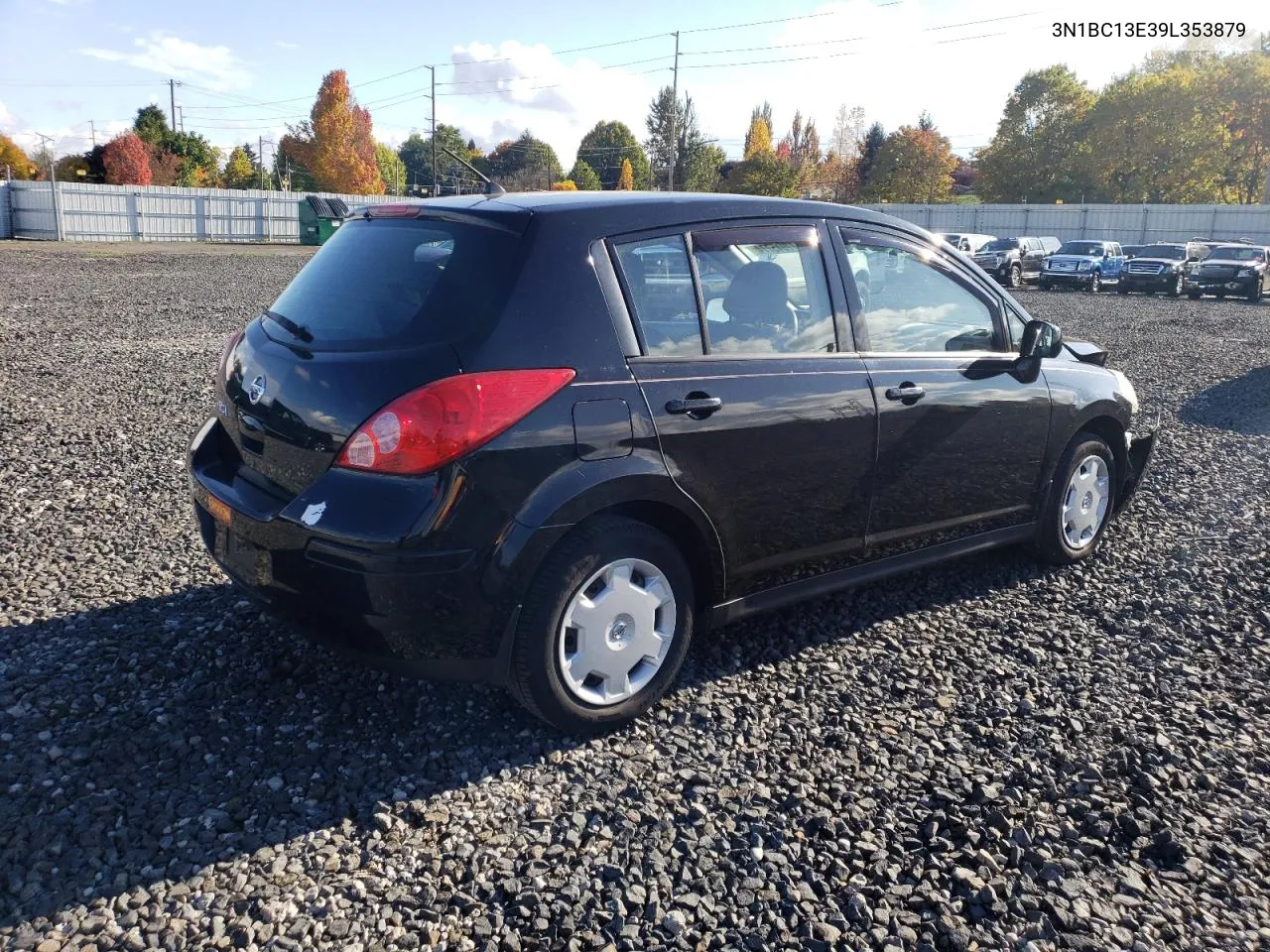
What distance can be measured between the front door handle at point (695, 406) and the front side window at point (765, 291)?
215mm

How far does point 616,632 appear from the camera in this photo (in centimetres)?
344

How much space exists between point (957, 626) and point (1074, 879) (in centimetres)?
175

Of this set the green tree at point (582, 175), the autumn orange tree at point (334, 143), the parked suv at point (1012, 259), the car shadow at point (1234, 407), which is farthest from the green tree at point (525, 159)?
the car shadow at point (1234, 407)

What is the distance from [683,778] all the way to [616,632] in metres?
0.52

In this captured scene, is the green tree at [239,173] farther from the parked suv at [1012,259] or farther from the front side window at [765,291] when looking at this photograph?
the front side window at [765,291]

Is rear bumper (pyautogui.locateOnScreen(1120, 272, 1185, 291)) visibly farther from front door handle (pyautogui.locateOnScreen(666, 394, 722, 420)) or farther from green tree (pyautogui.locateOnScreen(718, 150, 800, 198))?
green tree (pyautogui.locateOnScreen(718, 150, 800, 198))

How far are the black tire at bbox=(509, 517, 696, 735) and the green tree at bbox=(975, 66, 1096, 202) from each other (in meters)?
68.3

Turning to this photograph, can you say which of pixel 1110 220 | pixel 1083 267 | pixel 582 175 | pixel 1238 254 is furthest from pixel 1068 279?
pixel 582 175

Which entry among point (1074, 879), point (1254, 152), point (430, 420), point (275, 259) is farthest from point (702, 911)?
point (1254, 152)

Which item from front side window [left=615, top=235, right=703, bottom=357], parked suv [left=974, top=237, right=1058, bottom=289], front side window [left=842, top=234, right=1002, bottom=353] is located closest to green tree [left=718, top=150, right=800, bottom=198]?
parked suv [left=974, top=237, right=1058, bottom=289]

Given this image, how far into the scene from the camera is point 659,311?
3.51 metres

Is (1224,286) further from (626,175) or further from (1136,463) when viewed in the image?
(626,175)

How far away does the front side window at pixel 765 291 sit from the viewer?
370cm

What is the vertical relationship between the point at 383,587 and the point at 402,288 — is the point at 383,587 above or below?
below
